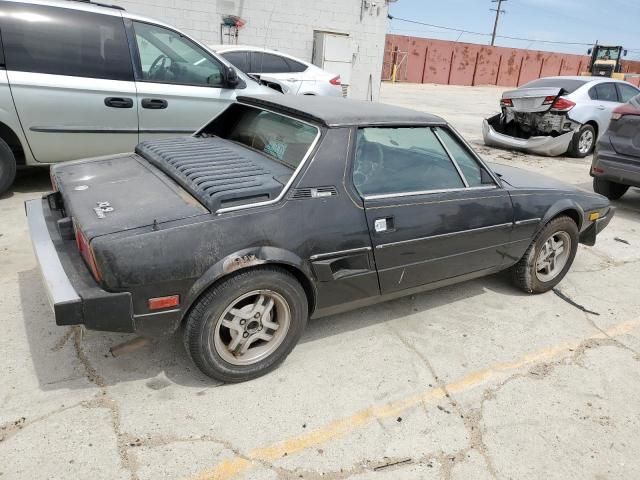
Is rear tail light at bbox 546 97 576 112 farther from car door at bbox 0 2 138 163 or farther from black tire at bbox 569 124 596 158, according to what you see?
car door at bbox 0 2 138 163

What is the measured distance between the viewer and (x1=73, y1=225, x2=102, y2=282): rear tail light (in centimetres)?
225

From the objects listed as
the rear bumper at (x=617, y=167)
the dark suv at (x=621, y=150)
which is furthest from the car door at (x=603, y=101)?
the rear bumper at (x=617, y=167)

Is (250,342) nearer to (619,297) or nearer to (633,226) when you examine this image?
(619,297)

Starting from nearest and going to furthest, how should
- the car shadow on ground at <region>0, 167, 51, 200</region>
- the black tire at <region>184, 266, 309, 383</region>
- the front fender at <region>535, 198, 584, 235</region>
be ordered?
the black tire at <region>184, 266, 309, 383</region> → the front fender at <region>535, 198, 584, 235</region> → the car shadow on ground at <region>0, 167, 51, 200</region>

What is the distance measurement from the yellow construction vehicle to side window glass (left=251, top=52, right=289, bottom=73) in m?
27.5

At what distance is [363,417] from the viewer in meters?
2.54

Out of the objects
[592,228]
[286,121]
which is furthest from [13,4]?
[592,228]

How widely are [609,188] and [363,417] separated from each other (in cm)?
611

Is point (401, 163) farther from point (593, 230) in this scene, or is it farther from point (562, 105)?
point (562, 105)

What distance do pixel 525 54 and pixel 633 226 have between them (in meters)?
35.0

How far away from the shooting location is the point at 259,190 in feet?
8.38

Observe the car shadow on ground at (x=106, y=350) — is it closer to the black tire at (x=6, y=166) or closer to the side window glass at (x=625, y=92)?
the black tire at (x=6, y=166)

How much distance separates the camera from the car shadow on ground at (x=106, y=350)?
8.70 feet

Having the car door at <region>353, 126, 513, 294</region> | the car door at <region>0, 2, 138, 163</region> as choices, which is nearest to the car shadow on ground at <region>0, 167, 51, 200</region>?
the car door at <region>0, 2, 138, 163</region>
